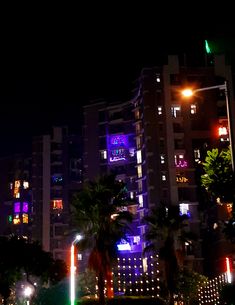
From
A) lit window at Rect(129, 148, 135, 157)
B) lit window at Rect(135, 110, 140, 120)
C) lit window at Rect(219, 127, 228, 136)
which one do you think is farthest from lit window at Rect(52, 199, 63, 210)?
lit window at Rect(219, 127, 228, 136)

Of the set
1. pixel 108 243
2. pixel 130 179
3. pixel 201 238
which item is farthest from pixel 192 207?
pixel 108 243

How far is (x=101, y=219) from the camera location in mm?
51344

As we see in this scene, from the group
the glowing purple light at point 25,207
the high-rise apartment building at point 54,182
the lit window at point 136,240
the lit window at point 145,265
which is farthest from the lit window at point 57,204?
the lit window at point 145,265

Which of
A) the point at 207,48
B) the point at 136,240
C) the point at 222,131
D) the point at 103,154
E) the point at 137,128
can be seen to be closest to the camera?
the point at 222,131

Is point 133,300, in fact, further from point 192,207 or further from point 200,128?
point 200,128

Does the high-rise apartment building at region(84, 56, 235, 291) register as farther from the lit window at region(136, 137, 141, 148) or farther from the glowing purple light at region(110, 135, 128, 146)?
the glowing purple light at region(110, 135, 128, 146)

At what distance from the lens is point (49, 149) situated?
13800 centimetres

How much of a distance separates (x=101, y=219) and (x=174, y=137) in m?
54.7

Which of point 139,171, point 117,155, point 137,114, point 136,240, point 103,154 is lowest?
point 136,240

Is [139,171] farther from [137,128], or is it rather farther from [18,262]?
[18,262]

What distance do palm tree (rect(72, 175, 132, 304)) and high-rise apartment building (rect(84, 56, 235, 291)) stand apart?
4517cm

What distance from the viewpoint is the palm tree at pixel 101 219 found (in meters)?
50.3

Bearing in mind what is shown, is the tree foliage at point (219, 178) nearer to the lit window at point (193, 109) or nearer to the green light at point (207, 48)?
the lit window at point (193, 109)

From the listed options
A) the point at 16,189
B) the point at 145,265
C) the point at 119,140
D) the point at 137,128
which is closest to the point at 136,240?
the point at 145,265
